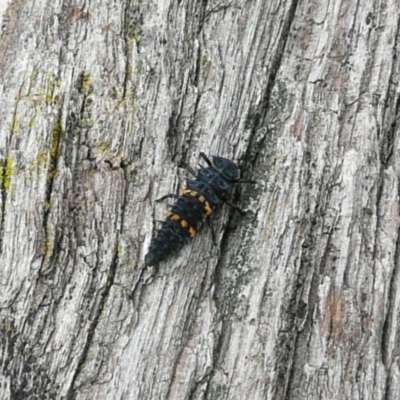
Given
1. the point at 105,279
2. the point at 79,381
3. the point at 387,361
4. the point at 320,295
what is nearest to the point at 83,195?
the point at 105,279

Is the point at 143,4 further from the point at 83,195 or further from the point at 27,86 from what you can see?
the point at 83,195

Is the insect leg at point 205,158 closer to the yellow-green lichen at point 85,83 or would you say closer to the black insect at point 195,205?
the black insect at point 195,205

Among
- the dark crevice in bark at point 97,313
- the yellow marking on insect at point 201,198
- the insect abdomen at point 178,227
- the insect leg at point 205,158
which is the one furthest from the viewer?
the insect leg at point 205,158

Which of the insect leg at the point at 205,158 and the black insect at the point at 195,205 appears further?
the insect leg at the point at 205,158

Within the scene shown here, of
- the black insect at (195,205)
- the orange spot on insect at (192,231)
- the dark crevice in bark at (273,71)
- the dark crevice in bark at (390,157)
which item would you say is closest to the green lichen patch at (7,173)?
the black insect at (195,205)

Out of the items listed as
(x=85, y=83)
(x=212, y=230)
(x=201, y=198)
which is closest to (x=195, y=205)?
(x=201, y=198)
